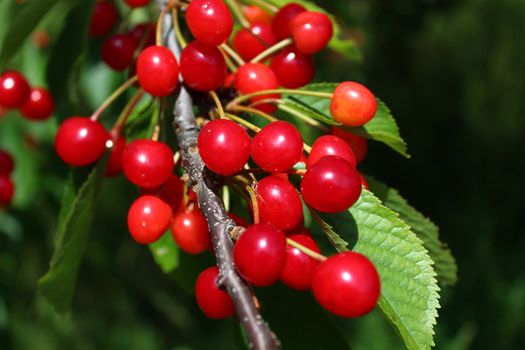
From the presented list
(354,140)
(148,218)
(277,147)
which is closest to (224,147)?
(277,147)

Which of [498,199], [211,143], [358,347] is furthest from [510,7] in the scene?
[211,143]

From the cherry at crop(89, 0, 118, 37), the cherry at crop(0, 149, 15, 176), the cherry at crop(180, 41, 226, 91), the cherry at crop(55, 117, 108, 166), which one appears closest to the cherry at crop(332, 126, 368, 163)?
the cherry at crop(180, 41, 226, 91)

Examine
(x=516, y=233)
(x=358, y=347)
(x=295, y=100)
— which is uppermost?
(x=295, y=100)

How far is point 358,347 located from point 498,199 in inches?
101

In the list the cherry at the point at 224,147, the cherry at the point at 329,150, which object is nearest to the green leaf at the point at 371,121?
the cherry at the point at 329,150

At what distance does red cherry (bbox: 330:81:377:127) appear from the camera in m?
1.25

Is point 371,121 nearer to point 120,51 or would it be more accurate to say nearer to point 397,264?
point 397,264

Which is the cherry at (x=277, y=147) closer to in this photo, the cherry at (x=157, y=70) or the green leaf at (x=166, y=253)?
the cherry at (x=157, y=70)

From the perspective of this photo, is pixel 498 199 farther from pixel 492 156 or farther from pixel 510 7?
pixel 510 7

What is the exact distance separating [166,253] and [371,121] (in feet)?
2.20

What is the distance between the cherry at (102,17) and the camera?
1960 mm

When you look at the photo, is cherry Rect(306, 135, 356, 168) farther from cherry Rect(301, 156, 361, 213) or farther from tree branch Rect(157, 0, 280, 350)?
tree branch Rect(157, 0, 280, 350)

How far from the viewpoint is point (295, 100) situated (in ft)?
4.84

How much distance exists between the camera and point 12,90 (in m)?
1.82
